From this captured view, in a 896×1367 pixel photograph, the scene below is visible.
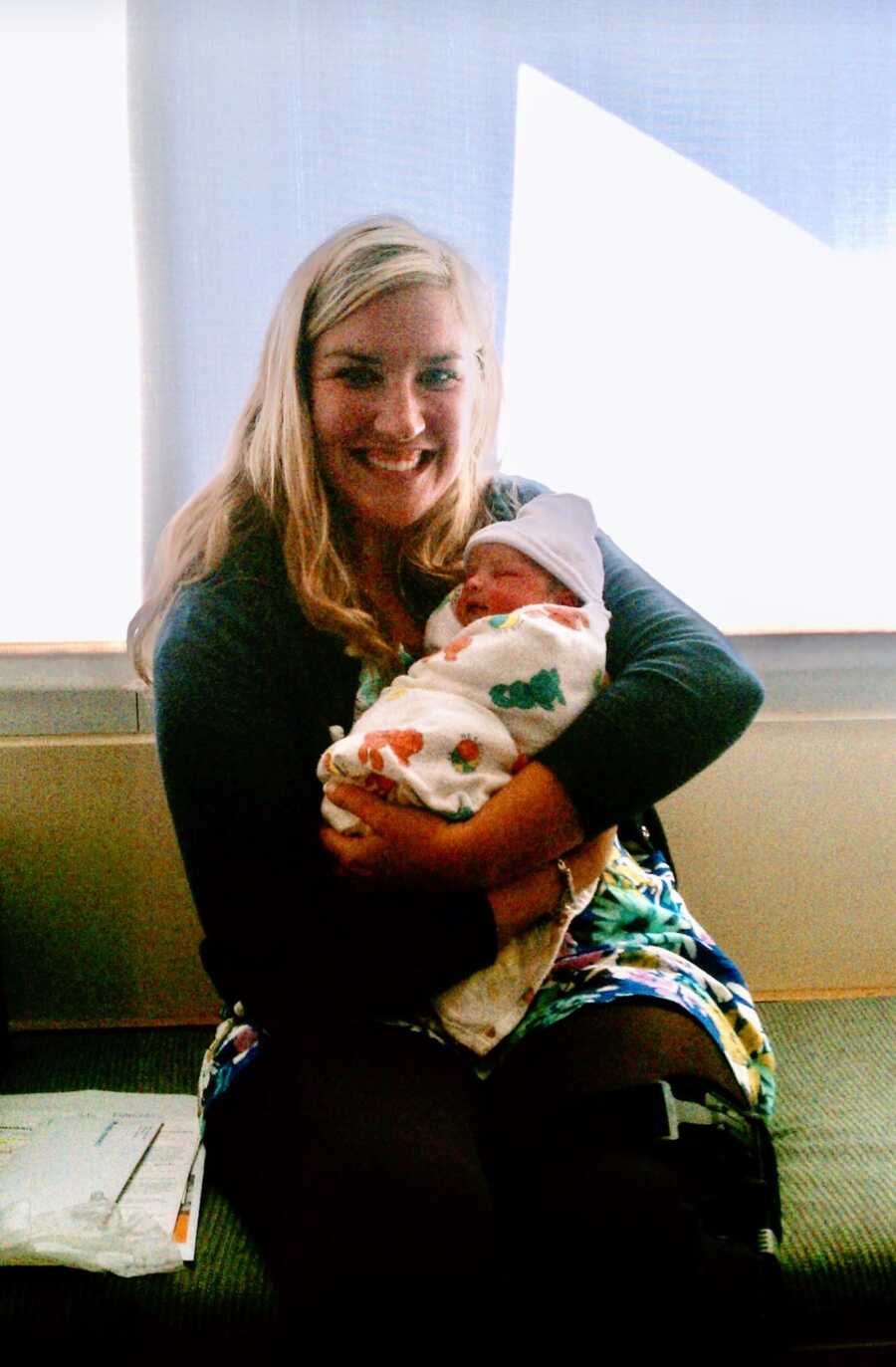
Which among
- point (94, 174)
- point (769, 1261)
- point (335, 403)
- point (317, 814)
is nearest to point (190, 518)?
point (335, 403)

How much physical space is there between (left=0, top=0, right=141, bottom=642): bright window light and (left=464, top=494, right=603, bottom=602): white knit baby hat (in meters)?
0.56

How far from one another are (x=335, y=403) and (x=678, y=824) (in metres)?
0.78

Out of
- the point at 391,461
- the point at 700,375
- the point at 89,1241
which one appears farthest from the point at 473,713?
the point at 700,375

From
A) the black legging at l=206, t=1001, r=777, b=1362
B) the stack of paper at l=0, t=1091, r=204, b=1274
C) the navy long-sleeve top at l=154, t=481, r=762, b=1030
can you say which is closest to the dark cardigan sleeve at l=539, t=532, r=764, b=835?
the navy long-sleeve top at l=154, t=481, r=762, b=1030

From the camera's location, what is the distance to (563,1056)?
111cm

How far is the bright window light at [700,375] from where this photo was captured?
1590 mm

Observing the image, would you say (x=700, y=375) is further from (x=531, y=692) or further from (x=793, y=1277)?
(x=793, y=1277)

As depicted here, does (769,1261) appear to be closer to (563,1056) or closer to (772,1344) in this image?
(772,1344)

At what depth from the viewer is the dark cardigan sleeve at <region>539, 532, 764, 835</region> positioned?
1170 millimetres

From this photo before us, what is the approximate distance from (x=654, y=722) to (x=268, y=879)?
416 millimetres

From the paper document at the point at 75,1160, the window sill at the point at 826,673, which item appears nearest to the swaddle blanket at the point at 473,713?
the paper document at the point at 75,1160

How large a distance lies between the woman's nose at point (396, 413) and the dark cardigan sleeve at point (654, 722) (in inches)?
13.9

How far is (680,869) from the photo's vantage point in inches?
67.5

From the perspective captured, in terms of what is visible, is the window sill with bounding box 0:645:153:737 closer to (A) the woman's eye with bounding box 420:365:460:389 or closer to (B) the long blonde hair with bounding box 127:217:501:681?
(B) the long blonde hair with bounding box 127:217:501:681
